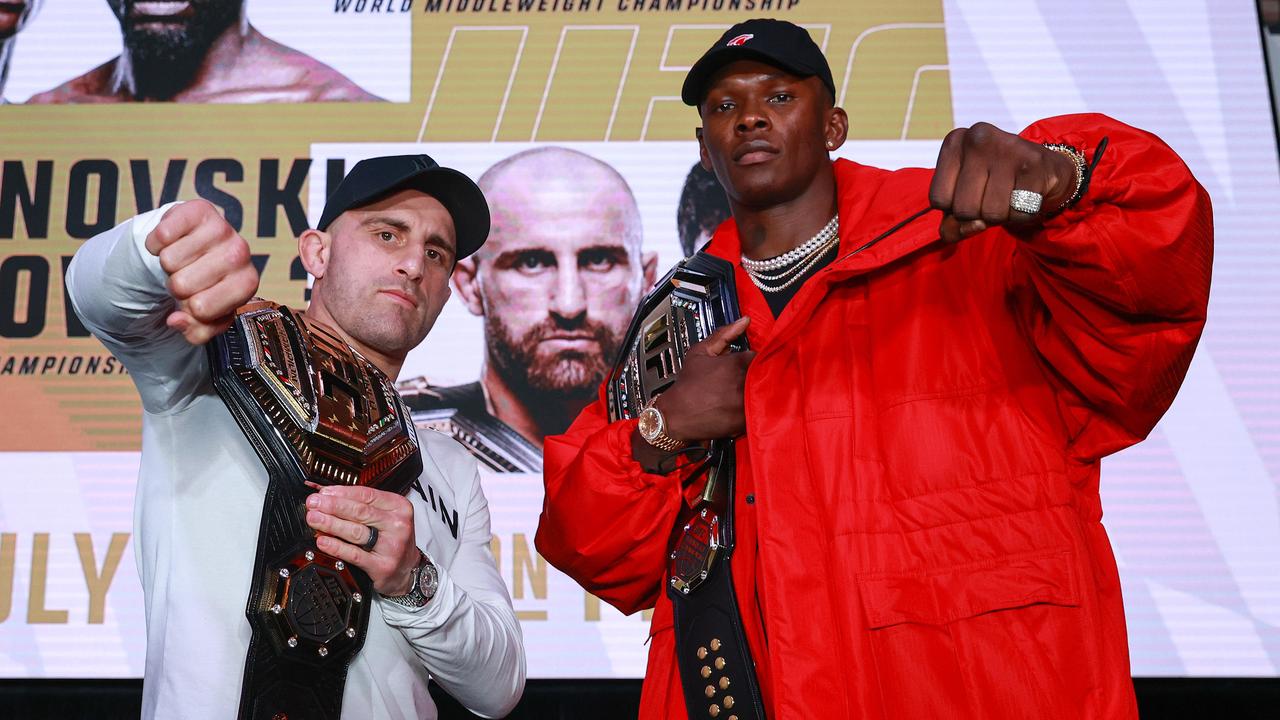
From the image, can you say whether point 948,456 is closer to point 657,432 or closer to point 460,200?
point 657,432

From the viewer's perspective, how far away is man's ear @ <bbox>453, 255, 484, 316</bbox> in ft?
8.59

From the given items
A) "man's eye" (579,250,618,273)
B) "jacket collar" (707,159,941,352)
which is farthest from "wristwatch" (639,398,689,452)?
"man's eye" (579,250,618,273)

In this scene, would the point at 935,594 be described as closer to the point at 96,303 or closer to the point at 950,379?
the point at 950,379

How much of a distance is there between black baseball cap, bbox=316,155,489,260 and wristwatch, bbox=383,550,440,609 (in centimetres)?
68

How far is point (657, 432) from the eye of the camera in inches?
57.5

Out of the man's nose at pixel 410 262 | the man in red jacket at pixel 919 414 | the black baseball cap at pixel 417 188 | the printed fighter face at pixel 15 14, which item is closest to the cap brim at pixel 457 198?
the black baseball cap at pixel 417 188

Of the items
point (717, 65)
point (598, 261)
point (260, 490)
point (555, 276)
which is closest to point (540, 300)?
point (555, 276)

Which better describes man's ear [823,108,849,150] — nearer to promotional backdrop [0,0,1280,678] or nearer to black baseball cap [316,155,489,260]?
black baseball cap [316,155,489,260]

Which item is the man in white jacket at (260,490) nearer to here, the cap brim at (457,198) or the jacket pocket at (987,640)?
the cap brim at (457,198)

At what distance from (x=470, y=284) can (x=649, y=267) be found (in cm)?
47

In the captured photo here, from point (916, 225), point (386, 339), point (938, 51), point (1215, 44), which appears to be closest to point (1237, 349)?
point (1215, 44)

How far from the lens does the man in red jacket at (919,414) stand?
112 cm

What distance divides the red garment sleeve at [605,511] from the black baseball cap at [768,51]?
23.3 inches

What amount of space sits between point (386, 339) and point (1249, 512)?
2.10 metres
